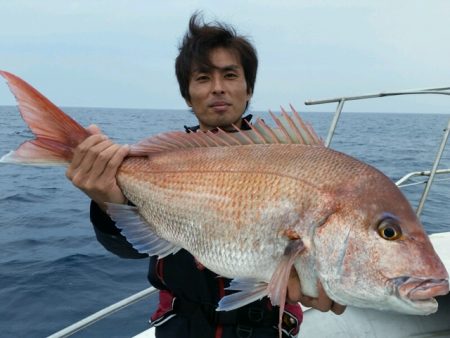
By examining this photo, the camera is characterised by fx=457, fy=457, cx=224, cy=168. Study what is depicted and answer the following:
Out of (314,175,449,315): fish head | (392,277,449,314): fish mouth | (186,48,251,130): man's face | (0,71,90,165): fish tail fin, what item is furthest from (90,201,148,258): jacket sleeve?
(392,277,449,314): fish mouth

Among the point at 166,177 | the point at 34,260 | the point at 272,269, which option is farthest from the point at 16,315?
the point at 272,269

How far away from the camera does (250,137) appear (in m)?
2.13

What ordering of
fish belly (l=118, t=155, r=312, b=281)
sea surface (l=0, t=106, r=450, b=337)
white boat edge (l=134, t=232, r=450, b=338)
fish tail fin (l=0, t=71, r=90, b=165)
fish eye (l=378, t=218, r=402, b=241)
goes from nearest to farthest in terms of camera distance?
fish eye (l=378, t=218, r=402, b=241) → fish belly (l=118, t=155, r=312, b=281) → fish tail fin (l=0, t=71, r=90, b=165) → white boat edge (l=134, t=232, r=450, b=338) → sea surface (l=0, t=106, r=450, b=337)

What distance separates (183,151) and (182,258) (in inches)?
24.1

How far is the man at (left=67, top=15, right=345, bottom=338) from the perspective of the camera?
86.9 inches

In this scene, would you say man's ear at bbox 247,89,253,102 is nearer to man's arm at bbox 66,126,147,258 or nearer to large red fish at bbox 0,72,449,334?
large red fish at bbox 0,72,449,334

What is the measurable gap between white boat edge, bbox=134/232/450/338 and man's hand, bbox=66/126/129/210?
2241mm

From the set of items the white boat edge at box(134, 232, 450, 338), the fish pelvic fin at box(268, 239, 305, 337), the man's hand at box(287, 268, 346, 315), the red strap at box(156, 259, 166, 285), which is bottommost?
the white boat edge at box(134, 232, 450, 338)

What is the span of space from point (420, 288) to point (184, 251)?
1274 millimetres

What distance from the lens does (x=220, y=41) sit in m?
3.02

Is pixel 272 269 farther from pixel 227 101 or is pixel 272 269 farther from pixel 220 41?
pixel 220 41

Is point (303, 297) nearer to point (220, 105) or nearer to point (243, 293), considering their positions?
point (243, 293)

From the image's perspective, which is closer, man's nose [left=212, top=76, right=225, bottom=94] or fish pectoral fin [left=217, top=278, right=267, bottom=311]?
fish pectoral fin [left=217, top=278, right=267, bottom=311]

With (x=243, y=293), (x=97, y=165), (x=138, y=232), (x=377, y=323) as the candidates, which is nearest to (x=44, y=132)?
(x=97, y=165)
